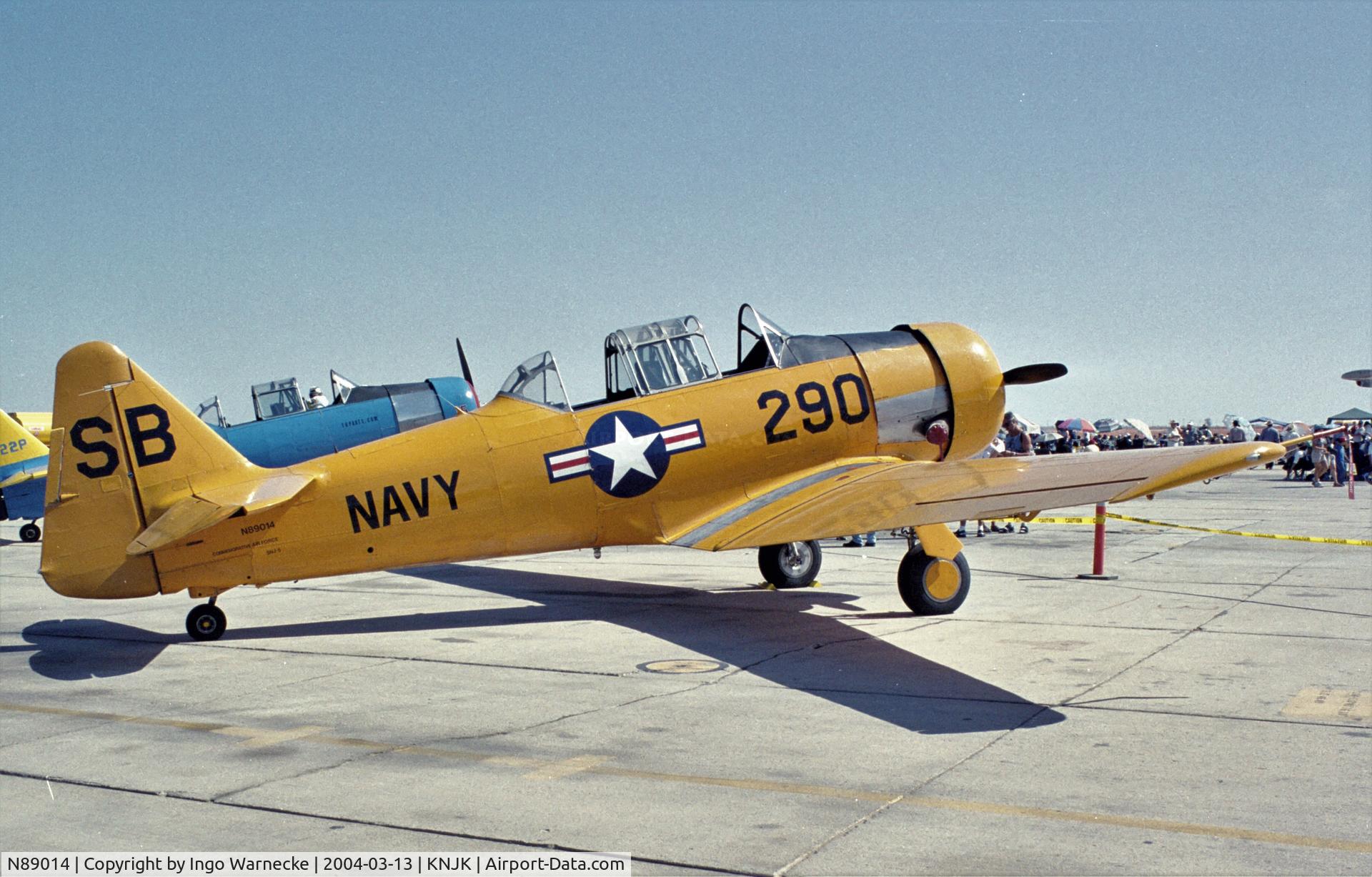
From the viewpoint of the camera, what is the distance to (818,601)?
11.5 metres

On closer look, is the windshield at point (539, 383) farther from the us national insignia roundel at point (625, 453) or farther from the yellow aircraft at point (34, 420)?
the yellow aircraft at point (34, 420)

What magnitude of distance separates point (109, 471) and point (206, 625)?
5.06ft

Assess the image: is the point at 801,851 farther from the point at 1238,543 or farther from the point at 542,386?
the point at 1238,543

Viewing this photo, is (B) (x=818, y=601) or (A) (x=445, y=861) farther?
(B) (x=818, y=601)

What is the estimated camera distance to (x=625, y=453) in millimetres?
10359

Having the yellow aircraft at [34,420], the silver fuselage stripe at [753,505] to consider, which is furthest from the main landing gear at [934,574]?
the yellow aircraft at [34,420]

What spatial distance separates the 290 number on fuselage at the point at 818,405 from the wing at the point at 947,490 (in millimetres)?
484

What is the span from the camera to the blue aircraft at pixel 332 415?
18031mm

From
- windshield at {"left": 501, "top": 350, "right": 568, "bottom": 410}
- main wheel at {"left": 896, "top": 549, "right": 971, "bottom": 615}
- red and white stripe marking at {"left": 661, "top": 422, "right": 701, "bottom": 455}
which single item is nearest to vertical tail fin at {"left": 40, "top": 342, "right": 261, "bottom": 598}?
windshield at {"left": 501, "top": 350, "right": 568, "bottom": 410}

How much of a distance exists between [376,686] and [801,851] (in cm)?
430

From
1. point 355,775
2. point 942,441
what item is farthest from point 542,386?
point 355,775

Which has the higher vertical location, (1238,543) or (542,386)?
(542,386)

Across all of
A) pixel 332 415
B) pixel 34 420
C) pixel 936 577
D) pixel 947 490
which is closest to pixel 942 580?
pixel 936 577

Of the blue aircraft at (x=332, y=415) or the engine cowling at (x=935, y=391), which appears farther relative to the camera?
the blue aircraft at (x=332, y=415)
